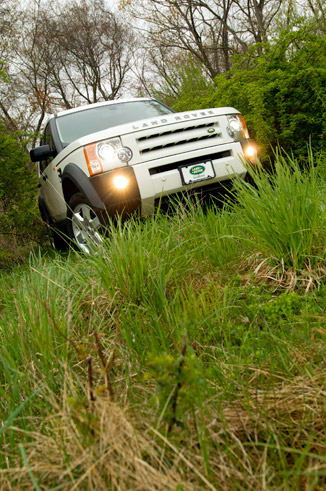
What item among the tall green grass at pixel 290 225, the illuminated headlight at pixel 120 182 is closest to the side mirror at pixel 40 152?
the illuminated headlight at pixel 120 182

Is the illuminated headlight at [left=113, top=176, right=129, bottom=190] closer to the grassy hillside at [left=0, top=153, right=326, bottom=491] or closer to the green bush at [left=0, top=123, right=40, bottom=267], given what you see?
the grassy hillside at [left=0, top=153, right=326, bottom=491]

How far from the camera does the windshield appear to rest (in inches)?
188

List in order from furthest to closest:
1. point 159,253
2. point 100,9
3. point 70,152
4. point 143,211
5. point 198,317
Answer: point 100,9 → point 70,152 → point 143,211 → point 159,253 → point 198,317

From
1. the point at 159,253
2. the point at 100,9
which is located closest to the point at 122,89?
the point at 100,9

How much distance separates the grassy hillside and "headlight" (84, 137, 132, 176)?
100 centimetres

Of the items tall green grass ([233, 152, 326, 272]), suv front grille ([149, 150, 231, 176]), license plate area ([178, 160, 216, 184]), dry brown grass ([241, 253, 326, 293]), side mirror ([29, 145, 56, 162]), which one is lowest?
dry brown grass ([241, 253, 326, 293])

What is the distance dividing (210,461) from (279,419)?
26cm

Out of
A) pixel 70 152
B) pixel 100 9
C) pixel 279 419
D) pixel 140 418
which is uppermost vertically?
pixel 100 9

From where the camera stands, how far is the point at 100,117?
16.2ft

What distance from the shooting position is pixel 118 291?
2154 millimetres

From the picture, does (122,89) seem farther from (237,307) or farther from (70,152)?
(237,307)

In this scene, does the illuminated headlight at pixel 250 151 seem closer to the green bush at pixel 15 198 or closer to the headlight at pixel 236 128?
the headlight at pixel 236 128

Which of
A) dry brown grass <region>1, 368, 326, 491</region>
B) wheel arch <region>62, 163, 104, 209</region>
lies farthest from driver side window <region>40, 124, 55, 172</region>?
dry brown grass <region>1, 368, 326, 491</region>

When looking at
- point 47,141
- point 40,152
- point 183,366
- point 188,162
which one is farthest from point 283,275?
point 47,141
